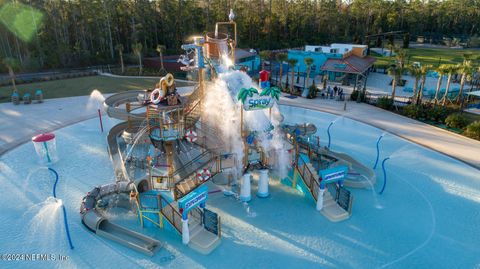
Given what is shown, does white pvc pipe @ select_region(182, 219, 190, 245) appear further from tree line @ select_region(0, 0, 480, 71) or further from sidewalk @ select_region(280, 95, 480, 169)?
tree line @ select_region(0, 0, 480, 71)

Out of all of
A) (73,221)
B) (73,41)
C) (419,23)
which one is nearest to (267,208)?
(73,221)

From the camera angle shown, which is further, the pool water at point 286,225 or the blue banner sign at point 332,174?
the blue banner sign at point 332,174

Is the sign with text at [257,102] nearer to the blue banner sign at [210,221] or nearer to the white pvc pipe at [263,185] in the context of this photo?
the white pvc pipe at [263,185]

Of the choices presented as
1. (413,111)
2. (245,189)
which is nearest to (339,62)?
(413,111)

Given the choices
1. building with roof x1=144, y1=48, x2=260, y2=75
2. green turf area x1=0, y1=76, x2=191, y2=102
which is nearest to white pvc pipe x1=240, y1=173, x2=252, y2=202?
green turf area x1=0, y1=76, x2=191, y2=102

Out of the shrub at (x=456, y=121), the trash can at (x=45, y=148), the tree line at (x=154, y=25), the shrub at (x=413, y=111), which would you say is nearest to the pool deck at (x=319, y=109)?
the shrub at (x=413, y=111)
